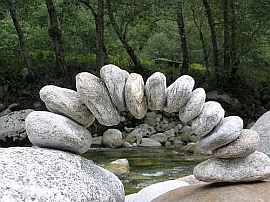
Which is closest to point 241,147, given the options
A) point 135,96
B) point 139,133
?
point 135,96

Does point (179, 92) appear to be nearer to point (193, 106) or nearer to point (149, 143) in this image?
point (193, 106)

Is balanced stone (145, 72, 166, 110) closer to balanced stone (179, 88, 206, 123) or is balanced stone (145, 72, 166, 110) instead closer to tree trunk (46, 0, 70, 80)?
balanced stone (179, 88, 206, 123)

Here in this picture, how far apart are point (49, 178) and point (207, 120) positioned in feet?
4.19

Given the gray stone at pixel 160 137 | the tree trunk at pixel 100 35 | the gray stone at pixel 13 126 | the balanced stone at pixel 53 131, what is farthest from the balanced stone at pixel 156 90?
the tree trunk at pixel 100 35

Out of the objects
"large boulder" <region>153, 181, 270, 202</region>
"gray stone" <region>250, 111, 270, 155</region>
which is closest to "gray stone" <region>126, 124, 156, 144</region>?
"gray stone" <region>250, 111, 270, 155</region>

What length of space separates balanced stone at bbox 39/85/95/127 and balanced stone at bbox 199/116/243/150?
96cm

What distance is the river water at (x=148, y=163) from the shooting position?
30.3ft

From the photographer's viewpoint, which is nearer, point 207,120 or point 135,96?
point 135,96

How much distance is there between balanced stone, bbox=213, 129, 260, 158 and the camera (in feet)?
14.0

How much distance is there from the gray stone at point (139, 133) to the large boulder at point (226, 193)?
34.8 feet

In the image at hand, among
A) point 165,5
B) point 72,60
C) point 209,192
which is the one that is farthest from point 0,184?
point 72,60

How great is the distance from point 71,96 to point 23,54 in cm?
1581

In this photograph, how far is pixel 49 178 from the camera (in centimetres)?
382

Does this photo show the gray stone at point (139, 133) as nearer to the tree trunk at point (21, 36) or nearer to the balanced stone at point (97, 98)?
the tree trunk at point (21, 36)
